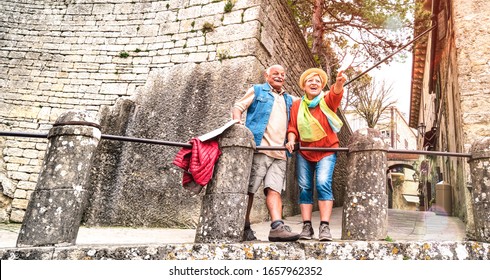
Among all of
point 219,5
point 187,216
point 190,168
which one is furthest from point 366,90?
point 190,168

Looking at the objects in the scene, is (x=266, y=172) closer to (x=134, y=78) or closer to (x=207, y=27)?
(x=207, y=27)

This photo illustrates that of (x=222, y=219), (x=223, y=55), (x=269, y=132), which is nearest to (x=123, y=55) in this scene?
(x=223, y=55)

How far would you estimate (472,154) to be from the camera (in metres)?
2.80

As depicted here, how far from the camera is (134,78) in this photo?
6062 millimetres

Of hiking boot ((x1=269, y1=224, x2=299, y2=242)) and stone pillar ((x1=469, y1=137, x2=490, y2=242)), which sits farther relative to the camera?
stone pillar ((x1=469, y1=137, x2=490, y2=242))

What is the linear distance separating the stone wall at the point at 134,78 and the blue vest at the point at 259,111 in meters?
1.97

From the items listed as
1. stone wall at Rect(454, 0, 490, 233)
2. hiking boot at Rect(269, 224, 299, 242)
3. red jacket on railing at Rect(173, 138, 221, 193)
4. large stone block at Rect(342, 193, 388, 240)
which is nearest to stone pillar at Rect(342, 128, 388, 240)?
large stone block at Rect(342, 193, 388, 240)

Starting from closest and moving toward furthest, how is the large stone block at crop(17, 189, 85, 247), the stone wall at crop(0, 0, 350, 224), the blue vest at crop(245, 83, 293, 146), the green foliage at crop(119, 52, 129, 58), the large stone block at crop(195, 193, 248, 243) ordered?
the large stone block at crop(17, 189, 85, 247)
the large stone block at crop(195, 193, 248, 243)
the blue vest at crop(245, 83, 293, 146)
the stone wall at crop(0, 0, 350, 224)
the green foliage at crop(119, 52, 129, 58)

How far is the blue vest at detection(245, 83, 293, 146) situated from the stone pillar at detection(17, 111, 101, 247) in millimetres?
1369

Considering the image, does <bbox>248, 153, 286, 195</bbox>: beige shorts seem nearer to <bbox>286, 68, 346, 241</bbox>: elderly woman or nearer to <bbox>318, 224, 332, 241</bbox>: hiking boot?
<bbox>286, 68, 346, 241</bbox>: elderly woman

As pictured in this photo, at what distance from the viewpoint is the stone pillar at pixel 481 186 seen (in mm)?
2617

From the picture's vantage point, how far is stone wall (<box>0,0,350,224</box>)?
5.11m

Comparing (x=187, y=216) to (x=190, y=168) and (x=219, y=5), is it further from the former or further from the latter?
(x=219, y=5)

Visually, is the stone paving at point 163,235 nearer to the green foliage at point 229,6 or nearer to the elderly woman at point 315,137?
the elderly woman at point 315,137
